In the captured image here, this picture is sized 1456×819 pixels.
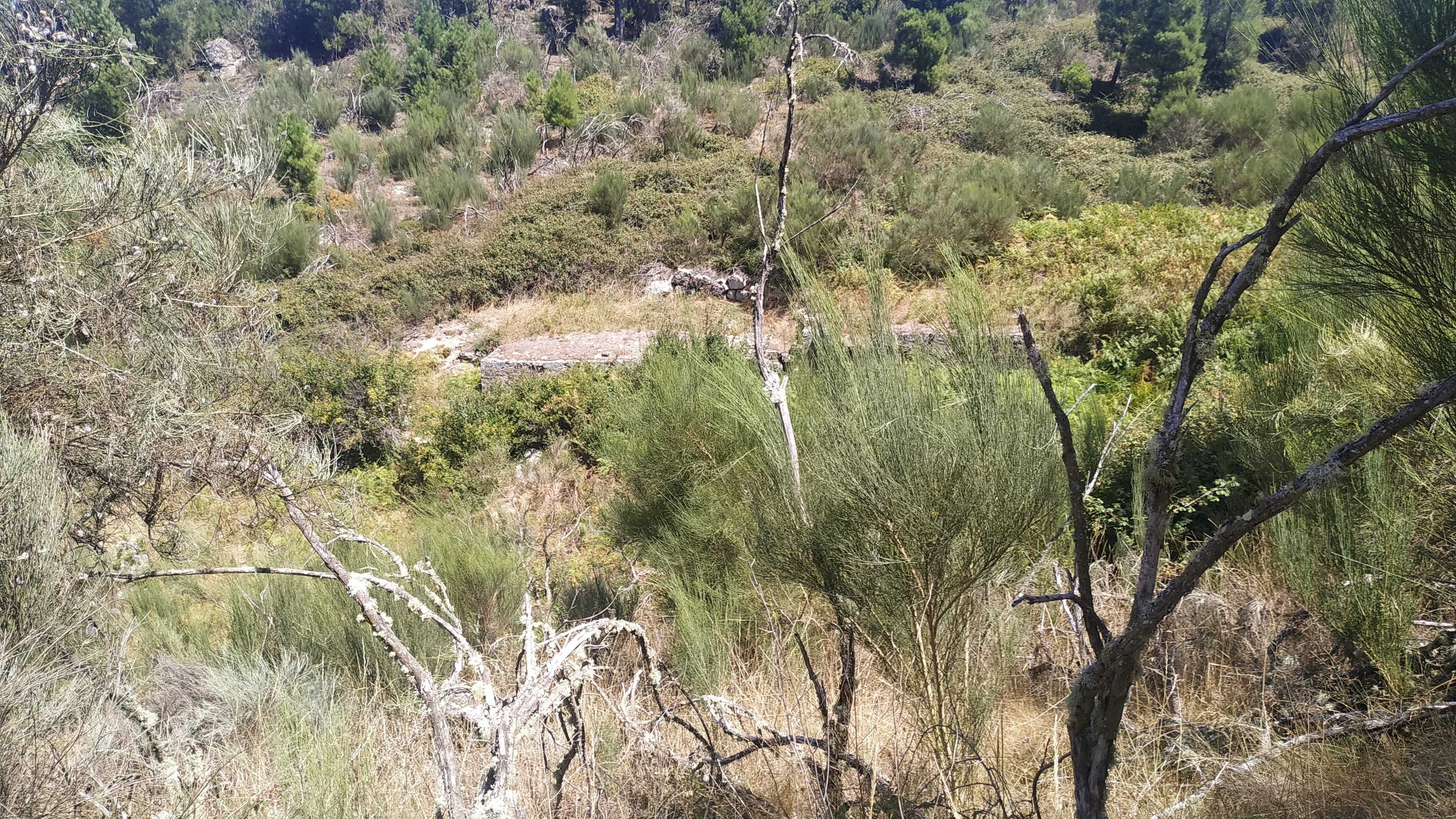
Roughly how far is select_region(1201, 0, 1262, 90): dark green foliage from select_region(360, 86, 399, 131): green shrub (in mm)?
20412

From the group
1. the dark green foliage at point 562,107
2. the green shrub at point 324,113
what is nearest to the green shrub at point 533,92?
the dark green foliage at point 562,107

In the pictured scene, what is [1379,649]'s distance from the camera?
2.13m

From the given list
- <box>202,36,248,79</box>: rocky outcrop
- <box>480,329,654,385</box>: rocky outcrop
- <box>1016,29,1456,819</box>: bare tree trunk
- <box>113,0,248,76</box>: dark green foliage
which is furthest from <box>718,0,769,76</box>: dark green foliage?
<box>1016,29,1456,819</box>: bare tree trunk

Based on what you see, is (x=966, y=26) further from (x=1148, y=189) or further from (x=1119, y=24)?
(x=1148, y=189)

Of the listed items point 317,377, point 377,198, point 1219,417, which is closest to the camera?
point 1219,417

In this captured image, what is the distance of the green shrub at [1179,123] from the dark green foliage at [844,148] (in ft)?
19.5

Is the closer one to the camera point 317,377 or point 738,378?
point 738,378

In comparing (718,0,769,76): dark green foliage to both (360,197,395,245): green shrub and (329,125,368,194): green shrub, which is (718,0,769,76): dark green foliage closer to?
(329,125,368,194): green shrub

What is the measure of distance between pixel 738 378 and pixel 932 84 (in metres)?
19.6

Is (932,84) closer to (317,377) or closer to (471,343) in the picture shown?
(471,343)

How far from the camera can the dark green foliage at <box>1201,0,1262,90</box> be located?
62.2 ft

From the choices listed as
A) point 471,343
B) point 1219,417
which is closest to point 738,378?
point 1219,417

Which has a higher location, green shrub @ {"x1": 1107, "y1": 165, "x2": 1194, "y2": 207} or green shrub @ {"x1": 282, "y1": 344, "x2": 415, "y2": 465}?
green shrub @ {"x1": 1107, "y1": 165, "x2": 1194, "y2": 207}

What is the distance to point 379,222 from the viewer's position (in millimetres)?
14266
